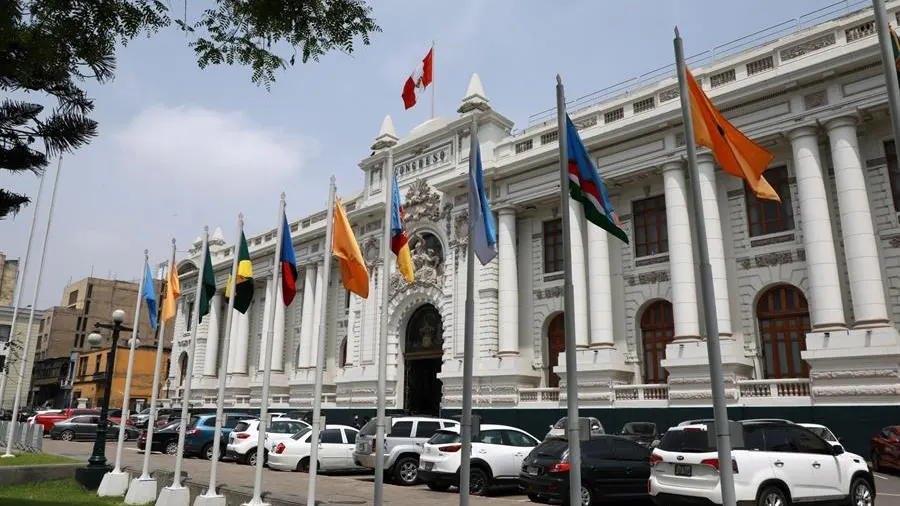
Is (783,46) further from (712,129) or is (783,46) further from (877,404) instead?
(712,129)

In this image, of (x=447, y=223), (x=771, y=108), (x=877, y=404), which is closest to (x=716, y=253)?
(x=771, y=108)

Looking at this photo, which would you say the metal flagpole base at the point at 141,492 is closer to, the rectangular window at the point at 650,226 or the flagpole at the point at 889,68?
the flagpole at the point at 889,68

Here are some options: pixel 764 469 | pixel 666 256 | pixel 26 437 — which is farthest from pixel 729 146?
pixel 26 437

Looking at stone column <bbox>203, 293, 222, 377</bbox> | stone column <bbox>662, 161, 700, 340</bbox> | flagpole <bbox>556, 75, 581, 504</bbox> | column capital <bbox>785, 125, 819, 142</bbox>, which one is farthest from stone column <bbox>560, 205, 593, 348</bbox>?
stone column <bbox>203, 293, 222, 377</bbox>

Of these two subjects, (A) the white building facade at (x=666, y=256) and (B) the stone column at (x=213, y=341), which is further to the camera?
(B) the stone column at (x=213, y=341)

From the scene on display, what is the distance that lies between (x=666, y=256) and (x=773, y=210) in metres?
4.18

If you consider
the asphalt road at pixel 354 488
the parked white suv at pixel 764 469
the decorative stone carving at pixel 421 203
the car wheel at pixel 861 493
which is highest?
the decorative stone carving at pixel 421 203

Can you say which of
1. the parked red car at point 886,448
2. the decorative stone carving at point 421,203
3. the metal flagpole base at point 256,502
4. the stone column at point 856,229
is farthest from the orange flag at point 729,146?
the decorative stone carving at point 421,203

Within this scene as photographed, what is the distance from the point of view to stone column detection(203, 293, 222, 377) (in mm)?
50625

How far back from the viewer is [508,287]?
3086 cm

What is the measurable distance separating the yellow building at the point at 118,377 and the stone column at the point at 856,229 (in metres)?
66.9

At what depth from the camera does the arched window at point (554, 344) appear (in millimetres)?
30058

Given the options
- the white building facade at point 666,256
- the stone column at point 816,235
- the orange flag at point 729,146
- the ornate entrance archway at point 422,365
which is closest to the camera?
the orange flag at point 729,146

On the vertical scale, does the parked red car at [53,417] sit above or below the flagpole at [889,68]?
below
